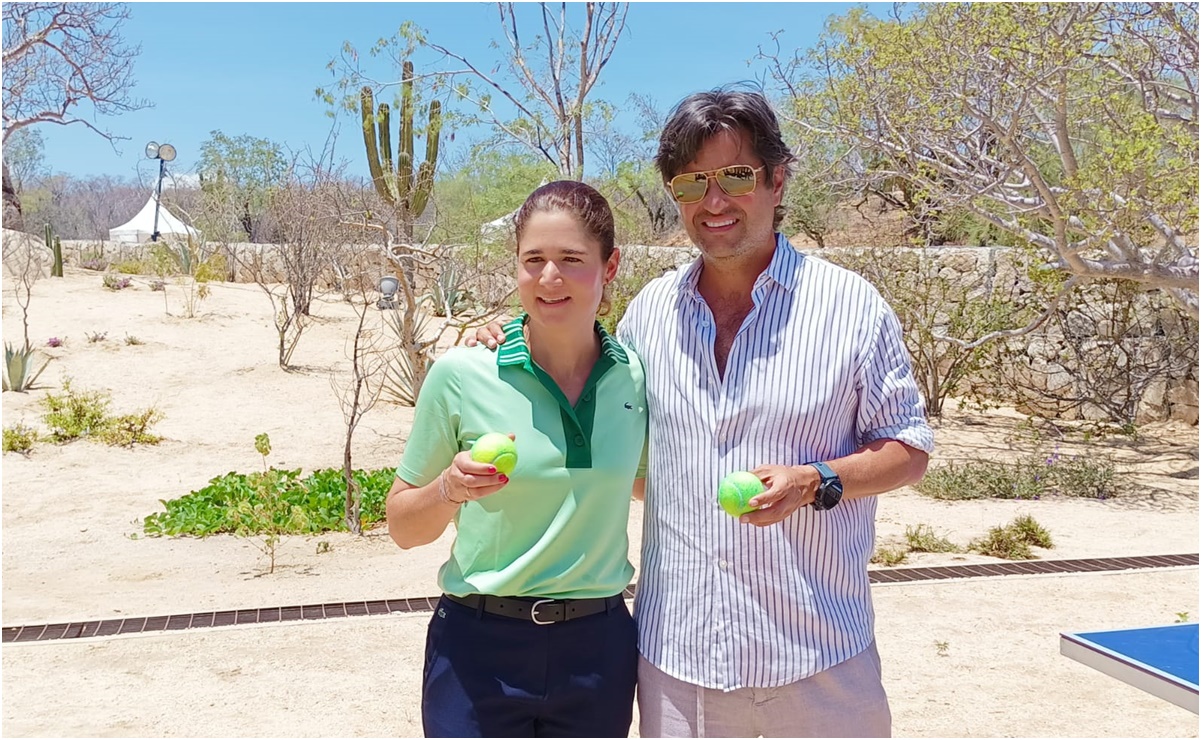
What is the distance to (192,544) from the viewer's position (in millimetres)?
7043

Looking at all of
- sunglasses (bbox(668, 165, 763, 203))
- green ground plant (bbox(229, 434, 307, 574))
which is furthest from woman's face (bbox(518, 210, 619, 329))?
green ground plant (bbox(229, 434, 307, 574))

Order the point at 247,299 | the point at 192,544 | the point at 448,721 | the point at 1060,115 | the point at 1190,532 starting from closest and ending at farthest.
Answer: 1. the point at 448,721
2. the point at 192,544
3. the point at 1190,532
4. the point at 1060,115
5. the point at 247,299

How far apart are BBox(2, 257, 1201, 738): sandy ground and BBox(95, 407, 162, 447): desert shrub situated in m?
0.18

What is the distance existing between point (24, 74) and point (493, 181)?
807 centimetres

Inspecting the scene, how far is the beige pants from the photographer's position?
2.02 meters

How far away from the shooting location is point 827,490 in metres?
1.94

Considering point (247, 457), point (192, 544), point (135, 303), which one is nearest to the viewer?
point (192, 544)

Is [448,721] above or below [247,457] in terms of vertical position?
above

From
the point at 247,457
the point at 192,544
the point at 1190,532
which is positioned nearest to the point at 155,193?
the point at 247,457

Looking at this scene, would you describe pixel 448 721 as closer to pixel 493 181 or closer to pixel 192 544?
pixel 192 544

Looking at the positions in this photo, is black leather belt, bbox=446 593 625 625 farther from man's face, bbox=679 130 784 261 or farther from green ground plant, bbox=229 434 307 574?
green ground plant, bbox=229 434 307 574

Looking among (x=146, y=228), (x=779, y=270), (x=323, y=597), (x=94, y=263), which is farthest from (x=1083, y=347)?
(x=146, y=228)

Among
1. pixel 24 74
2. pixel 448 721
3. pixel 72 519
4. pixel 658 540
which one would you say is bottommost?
pixel 72 519

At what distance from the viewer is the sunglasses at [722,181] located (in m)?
2.09
